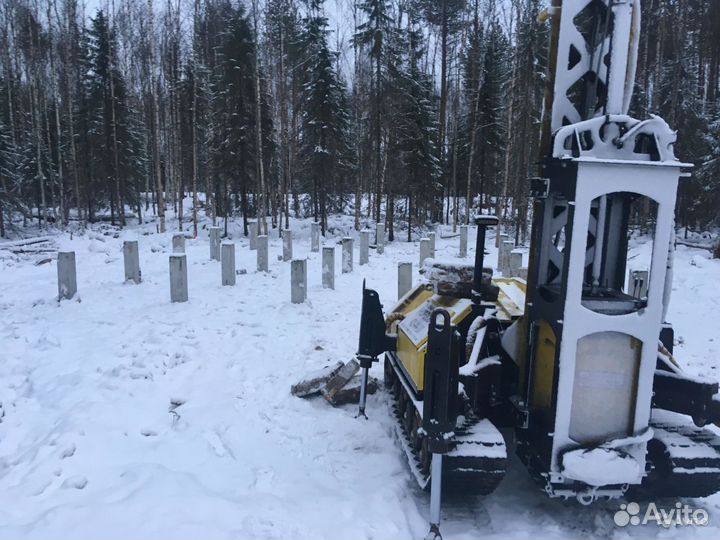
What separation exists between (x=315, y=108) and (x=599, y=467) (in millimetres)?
23840

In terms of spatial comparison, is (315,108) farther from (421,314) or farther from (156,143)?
(421,314)

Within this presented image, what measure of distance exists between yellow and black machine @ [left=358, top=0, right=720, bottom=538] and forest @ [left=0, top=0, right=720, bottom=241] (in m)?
19.0

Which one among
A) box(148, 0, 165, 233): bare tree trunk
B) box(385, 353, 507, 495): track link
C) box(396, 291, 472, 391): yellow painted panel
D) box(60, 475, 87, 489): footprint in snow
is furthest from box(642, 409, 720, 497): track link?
box(148, 0, 165, 233): bare tree trunk

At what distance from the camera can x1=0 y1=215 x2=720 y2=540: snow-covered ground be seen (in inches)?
151

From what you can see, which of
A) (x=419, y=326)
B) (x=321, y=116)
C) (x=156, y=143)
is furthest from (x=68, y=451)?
(x=156, y=143)

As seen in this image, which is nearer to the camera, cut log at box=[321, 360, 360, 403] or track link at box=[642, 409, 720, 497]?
track link at box=[642, 409, 720, 497]

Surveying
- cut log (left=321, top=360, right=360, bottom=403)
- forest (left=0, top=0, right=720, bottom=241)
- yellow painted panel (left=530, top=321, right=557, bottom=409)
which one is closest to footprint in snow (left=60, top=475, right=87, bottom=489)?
cut log (left=321, top=360, right=360, bottom=403)

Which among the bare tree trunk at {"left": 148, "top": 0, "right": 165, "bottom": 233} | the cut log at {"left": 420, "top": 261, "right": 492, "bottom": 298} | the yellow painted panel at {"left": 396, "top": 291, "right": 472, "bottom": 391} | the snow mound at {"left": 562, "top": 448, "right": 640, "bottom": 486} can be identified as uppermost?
the bare tree trunk at {"left": 148, "top": 0, "right": 165, "bottom": 233}

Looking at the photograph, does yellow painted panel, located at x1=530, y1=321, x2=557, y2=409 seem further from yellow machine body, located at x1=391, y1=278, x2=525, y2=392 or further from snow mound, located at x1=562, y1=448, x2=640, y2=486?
yellow machine body, located at x1=391, y1=278, x2=525, y2=392

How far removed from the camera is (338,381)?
620 cm

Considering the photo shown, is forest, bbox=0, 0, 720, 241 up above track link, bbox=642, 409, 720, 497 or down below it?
above

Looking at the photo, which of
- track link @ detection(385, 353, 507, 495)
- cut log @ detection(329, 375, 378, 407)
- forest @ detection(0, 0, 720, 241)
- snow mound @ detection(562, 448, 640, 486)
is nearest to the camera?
snow mound @ detection(562, 448, 640, 486)

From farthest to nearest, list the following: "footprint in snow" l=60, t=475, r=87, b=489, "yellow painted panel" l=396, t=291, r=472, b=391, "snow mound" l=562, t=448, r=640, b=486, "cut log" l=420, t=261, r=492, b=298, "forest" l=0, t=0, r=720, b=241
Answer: "forest" l=0, t=0, r=720, b=241, "cut log" l=420, t=261, r=492, b=298, "yellow painted panel" l=396, t=291, r=472, b=391, "footprint in snow" l=60, t=475, r=87, b=489, "snow mound" l=562, t=448, r=640, b=486

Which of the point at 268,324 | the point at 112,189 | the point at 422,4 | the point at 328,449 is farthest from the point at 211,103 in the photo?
the point at 328,449
